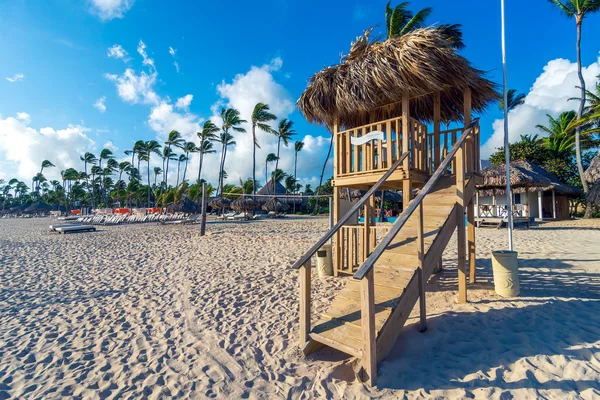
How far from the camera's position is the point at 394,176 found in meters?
4.88

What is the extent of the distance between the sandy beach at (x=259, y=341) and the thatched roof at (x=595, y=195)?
15.9 m

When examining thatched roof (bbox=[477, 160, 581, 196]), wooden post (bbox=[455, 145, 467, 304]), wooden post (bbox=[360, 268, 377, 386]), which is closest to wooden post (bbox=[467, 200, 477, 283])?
wooden post (bbox=[455, 145, 467, 304])

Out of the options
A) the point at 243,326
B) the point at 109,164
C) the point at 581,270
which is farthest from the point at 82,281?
the point at 109,164

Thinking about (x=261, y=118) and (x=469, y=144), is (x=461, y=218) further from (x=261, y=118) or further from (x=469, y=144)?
(x=261, y=118)

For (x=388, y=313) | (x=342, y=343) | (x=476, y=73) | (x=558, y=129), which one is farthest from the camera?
(x=558, y=129)

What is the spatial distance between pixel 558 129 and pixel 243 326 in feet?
107

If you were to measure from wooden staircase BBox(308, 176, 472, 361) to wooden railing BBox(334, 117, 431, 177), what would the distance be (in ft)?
3.80

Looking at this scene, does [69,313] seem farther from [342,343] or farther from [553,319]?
[553,319]

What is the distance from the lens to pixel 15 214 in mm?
52656

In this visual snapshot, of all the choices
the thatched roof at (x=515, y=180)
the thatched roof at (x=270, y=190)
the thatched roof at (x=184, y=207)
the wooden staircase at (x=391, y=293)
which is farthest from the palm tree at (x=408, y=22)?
the thatched roof at (x=270, y=190)

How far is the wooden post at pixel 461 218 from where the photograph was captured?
373 centimetres

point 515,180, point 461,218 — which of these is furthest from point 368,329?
point 515,180

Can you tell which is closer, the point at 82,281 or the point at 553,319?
the point at 553,319

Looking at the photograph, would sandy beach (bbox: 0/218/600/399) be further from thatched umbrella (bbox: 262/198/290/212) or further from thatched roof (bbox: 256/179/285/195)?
thatched roof (bbox: 256/179/285/195)
